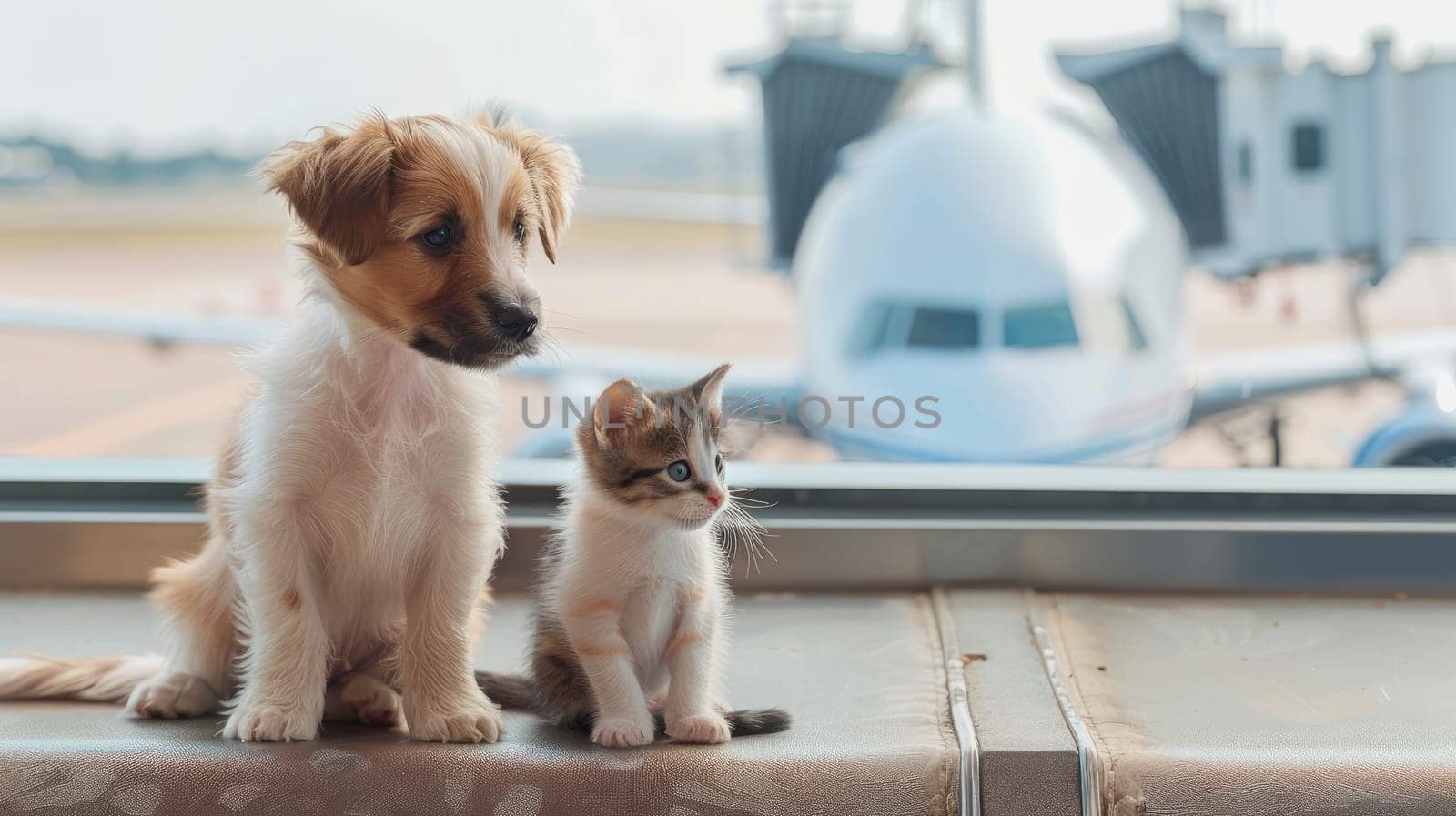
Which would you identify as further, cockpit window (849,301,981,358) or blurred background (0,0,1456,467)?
cockpit window (849,301,981,358)

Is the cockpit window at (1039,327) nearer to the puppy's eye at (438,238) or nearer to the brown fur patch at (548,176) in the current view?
the brown fur patch at (548,176)

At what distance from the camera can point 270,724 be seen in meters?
0.93

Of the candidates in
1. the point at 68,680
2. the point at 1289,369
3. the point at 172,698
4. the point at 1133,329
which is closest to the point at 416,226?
the point at 172,698

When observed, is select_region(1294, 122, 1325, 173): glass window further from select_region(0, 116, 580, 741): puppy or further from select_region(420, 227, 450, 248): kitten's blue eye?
select_region(420, 227, 450, 248): kitten's blue eye

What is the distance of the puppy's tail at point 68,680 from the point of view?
3.55 ft

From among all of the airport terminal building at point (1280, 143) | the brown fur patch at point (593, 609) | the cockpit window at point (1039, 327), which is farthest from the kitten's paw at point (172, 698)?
the cockpit window at point (1039, 327)

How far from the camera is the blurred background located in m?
1.92

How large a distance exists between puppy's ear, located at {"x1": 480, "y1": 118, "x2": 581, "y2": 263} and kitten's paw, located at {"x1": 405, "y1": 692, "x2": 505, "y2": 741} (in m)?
0.37

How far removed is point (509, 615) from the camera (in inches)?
53.2

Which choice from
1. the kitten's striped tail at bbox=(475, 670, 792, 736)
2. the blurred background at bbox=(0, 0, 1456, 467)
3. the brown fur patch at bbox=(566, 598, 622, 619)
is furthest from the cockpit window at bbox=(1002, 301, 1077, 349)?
the brown fur patch at bbox=(566, 598, 622, 619)

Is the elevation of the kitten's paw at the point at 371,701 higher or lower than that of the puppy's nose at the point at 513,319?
lower

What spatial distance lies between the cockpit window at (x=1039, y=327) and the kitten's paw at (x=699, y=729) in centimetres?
217

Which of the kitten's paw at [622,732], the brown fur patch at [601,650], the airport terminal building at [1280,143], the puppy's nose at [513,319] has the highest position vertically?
the airport terminal building at [1280,143]

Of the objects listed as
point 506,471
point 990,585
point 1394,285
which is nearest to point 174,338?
point 506,471
